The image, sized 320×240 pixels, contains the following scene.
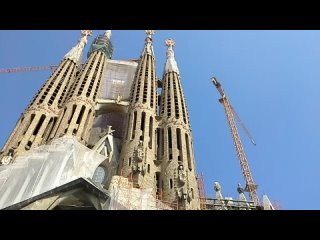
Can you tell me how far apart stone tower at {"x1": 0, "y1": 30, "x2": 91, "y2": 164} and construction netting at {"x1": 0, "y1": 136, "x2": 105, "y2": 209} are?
194 centimetres

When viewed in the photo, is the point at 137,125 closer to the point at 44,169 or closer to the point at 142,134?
the point at 142,134

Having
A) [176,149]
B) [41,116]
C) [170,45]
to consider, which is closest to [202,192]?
[176,149]

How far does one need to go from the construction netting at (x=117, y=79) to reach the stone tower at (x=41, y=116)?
343 centimetres

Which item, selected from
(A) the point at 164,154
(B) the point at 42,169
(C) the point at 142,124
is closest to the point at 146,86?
(C) the point at 142,124

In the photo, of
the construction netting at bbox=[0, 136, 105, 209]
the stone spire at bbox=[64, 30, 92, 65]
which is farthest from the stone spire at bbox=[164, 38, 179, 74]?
the construction netting at bbox=[0, 136, 105, 209]

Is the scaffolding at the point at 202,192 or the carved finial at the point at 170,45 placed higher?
the carved finial at the point at 170,45

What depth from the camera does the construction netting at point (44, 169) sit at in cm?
2140

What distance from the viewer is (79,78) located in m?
36.9

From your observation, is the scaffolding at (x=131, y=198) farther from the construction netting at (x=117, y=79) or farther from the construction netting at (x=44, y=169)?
the construction netting at (x=117, y=79)

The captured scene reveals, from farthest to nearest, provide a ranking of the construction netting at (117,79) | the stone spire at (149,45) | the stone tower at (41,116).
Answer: the stone spire at (149,45) → the construction netting at (117,79) → the stone tower at (41,116)

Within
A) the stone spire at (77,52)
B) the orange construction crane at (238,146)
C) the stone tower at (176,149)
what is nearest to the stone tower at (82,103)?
the stone spire at (77,52)

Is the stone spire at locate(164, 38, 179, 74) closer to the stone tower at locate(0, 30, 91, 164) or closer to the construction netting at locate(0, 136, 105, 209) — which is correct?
the stone tower at locate(0, 30, 91, 164)
